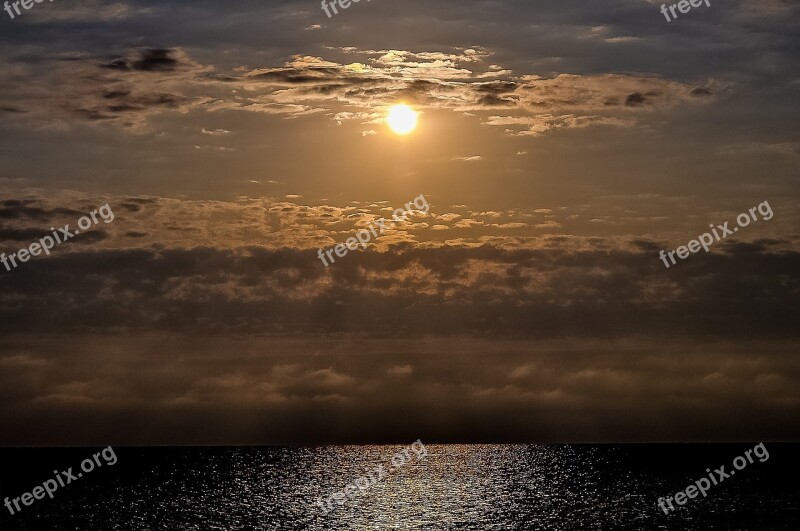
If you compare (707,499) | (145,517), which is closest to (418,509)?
(145,517)

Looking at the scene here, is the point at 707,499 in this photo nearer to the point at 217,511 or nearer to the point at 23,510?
the point at 217,511

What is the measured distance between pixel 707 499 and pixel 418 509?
199 ft

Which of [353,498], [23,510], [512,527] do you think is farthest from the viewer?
[353,498]

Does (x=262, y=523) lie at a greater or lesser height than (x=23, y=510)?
lesser

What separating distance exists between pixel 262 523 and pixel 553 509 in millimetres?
55699

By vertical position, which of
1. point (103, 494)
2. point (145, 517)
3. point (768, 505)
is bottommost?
point (768, 505)

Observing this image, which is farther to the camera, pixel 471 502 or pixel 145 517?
pixel 471 502

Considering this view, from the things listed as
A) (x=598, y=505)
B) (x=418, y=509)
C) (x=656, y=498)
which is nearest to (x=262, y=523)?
(x=418, y=509)

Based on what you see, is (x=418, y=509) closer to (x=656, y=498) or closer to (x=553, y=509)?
(x=553, y=509)

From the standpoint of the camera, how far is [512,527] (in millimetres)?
134500

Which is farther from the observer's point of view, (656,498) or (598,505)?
(656,498)

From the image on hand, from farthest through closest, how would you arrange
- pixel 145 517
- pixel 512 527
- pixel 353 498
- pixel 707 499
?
pixel 353 498
pixel 707 499
pixel 145 517
pixel 512 527

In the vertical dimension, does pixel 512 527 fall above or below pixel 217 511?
below

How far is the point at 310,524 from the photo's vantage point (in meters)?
139
